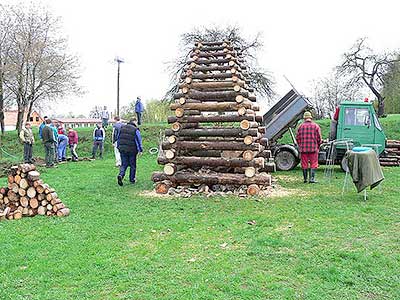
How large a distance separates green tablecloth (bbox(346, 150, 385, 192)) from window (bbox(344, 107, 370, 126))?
18.1ft

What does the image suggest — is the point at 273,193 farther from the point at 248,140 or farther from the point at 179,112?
the point at 179,112

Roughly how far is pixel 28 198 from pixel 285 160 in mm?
9229

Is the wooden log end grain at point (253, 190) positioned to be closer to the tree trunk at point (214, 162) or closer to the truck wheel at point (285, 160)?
the tree trunk at point (214, 162)

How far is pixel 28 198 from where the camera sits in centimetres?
817

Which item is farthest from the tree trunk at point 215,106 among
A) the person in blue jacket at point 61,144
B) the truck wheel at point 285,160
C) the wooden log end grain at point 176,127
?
the person in blue jacket at point 61,144

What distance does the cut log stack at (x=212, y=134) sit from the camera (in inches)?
412

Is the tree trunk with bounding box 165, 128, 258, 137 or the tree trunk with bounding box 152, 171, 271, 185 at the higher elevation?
the tree trunk with bounding box 165, 128, 258, 137

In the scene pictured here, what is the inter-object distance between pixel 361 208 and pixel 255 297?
467 cm

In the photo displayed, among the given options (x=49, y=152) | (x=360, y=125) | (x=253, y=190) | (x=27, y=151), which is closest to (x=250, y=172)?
(x=253, y=190)

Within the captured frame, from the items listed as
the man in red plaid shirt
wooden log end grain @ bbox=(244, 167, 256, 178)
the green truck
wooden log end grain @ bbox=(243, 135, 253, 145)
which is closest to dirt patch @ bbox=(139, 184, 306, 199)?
wooden log end grain @ bbox=(244, 167, 256, 178)

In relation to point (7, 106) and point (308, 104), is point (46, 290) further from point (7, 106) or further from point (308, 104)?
point (7, 106)

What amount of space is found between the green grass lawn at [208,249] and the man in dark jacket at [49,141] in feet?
24.2

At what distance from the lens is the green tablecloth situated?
29.1ft

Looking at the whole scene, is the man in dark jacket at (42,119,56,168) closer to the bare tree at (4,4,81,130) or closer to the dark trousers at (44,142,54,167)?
the dark trousers at (44,142,54,167)
